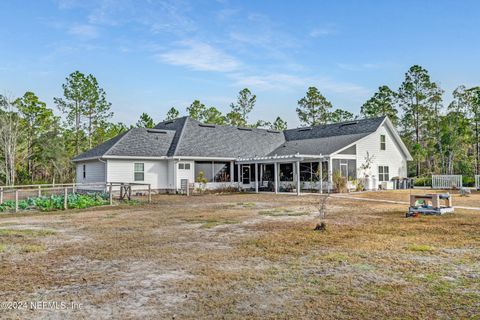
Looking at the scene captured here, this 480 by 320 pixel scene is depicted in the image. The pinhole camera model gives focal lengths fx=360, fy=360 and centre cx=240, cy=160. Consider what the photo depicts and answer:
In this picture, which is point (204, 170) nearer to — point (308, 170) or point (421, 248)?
point (308, 170)

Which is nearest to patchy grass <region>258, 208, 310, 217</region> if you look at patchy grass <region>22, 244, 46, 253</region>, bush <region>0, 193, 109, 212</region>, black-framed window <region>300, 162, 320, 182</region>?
patchy grass <region>22, 244, 46, 253</region>

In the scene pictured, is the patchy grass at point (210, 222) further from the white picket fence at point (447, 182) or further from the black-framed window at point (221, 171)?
the white picket fence at point (447, 182)

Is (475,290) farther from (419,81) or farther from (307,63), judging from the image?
(419,81)

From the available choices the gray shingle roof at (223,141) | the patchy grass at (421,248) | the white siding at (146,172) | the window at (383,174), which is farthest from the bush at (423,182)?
the patchy grass at (421,248)

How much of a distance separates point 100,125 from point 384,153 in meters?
30.4

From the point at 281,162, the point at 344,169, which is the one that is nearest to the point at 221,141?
the point at 281,162

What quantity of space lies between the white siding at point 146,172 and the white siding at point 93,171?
0.83 metres

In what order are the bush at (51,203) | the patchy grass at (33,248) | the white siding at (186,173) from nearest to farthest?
the patchy grass at (33,248)
the bush at (51,203)
the white siding at (186,173)

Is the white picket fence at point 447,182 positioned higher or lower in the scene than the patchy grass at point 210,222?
higher

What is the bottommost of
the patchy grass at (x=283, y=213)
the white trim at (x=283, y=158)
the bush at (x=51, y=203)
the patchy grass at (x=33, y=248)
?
the patchy grass at (x=283, y=213)

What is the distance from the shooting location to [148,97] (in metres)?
33.9

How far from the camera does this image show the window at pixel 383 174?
1037 inches

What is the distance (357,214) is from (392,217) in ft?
4.09

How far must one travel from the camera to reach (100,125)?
135ft
